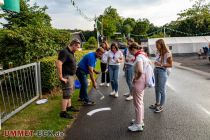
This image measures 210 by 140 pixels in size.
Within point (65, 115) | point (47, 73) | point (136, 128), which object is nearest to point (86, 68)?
point (65, 115)

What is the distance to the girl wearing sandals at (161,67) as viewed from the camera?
23.0ft

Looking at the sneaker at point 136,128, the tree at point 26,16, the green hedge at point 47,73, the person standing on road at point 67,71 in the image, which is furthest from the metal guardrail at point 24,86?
the tree at point 26,16

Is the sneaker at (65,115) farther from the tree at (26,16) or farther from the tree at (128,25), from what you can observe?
the tree at (128,25)

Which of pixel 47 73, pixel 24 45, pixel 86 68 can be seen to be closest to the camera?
pixel 86 68

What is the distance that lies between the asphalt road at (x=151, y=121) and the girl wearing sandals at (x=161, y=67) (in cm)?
39

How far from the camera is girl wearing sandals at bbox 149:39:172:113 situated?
23.0 ft

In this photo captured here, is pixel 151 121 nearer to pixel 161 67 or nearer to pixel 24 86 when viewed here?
pixel 161 67

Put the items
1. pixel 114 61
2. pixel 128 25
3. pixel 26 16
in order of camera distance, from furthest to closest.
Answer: pixel 128 25
pixel 26 16
pixel 114 61

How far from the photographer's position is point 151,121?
652 cm

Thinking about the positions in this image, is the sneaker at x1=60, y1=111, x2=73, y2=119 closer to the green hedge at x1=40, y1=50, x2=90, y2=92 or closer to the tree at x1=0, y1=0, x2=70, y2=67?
the green hedge at x1=40, y1=50, x2=90, y2=92

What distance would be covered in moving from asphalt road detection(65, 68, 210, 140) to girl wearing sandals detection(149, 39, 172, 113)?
39 cm

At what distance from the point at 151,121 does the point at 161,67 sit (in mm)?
1451

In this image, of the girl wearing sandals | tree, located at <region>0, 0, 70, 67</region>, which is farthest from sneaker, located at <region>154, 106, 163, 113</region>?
tree, located at <region>0, 0, 70, 67</region>

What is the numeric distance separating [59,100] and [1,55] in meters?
3.20
